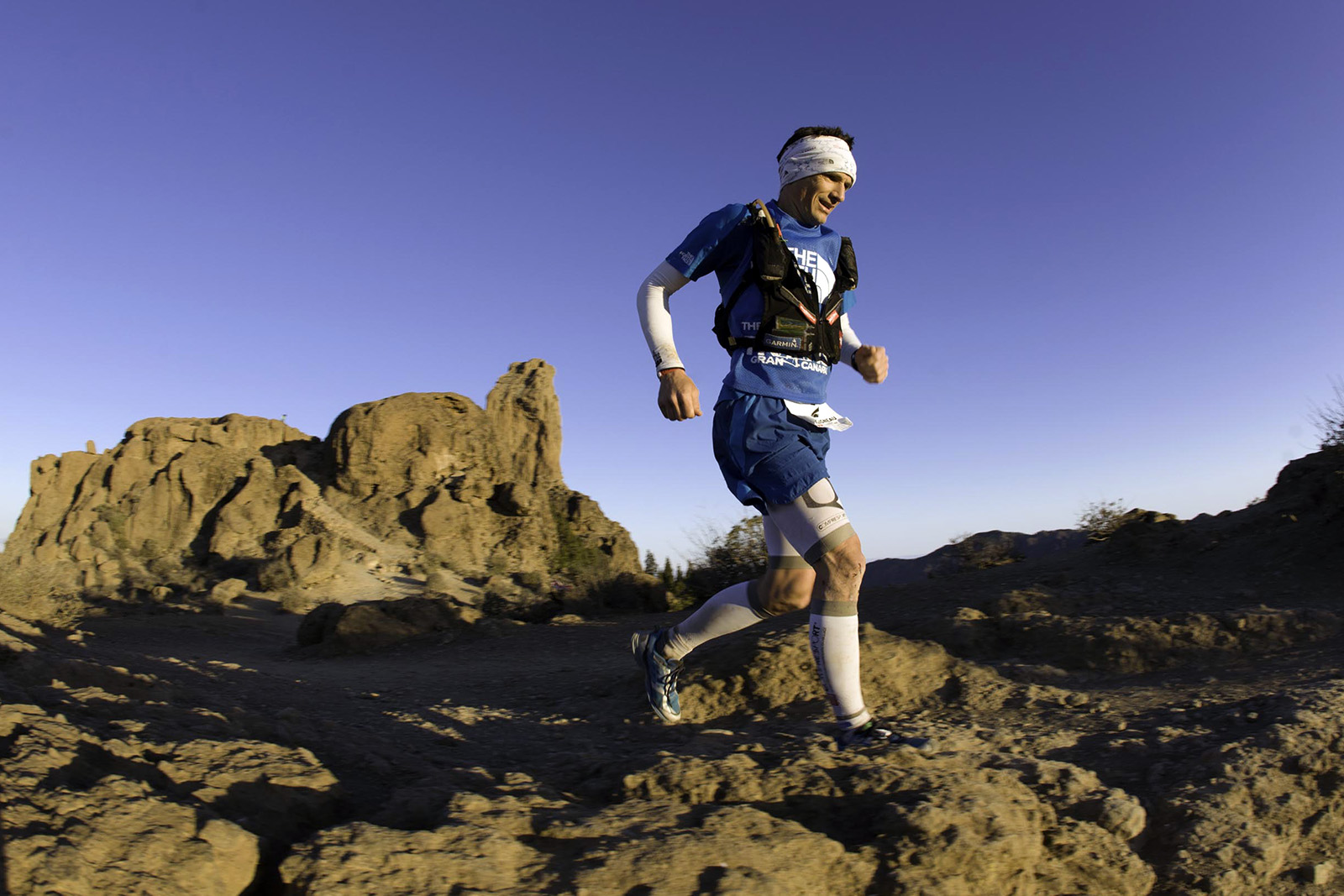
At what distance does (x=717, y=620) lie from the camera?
10.2 feet

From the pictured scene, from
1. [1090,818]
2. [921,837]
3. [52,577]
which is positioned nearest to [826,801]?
[921,837]

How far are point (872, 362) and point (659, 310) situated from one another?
90cm

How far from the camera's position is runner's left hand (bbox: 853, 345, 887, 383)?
324 cm

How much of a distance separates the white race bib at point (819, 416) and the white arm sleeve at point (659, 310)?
42 cm

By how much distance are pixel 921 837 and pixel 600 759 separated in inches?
39.9

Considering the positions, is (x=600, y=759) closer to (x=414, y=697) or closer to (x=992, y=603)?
(x=414, y=697)

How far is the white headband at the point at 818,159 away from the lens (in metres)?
2.97

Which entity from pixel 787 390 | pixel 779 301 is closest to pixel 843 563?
pixel 787 390

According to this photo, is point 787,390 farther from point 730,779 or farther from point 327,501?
point 327,501

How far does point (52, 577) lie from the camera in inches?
588

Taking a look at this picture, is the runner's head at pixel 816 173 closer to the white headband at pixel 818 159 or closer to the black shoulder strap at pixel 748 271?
the white headband at pixel 818 159

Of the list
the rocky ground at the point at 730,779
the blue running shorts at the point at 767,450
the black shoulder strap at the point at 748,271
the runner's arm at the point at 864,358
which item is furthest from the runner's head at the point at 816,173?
the rocky ground at the point at 730,779

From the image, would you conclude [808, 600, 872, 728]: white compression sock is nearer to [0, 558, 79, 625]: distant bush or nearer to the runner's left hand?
the runner's left hand

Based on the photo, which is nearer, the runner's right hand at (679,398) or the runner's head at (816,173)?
the runner's right hand at (679,398)
